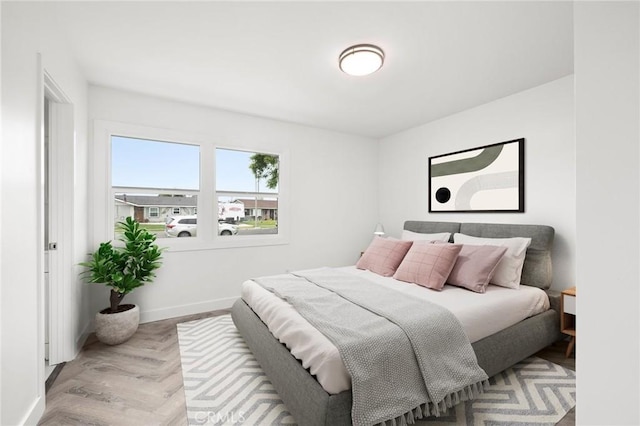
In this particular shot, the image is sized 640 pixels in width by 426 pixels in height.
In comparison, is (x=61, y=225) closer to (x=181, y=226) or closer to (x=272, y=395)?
(x=181, y=226)

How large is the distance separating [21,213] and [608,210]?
2495 millimetres

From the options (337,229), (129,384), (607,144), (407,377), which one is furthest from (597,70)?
(337,229)

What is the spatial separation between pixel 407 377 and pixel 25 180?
2.39 metres

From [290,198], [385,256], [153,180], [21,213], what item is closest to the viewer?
[21,213]

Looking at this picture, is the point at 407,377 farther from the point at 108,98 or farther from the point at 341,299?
the point at 108,98

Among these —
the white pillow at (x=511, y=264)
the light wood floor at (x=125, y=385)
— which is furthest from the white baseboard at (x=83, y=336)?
the white pillow at (x=511, y=264)

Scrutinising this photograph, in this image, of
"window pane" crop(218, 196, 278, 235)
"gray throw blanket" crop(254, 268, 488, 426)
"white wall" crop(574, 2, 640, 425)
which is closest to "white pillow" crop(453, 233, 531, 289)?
"gray throw blanket" crop(254, 268, 488, 426)

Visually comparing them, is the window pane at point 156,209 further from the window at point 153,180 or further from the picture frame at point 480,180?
the picture frame at point 480,180

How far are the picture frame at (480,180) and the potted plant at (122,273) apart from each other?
355 centimetres

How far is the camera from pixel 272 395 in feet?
6.21

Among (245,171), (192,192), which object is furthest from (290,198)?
(192,192)

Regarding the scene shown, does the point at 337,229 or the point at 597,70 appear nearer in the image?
the point at 597,70

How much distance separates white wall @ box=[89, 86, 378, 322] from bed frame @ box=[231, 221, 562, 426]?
1.00 m

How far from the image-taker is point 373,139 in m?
4.81
